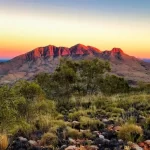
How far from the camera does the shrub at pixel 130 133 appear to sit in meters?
11.1

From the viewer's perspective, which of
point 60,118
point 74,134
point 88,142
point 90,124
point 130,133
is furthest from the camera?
point 60,118

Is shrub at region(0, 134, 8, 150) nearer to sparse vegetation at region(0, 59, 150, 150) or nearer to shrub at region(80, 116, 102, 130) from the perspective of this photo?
sparse vegetation at region(0, 59, 150, 150)

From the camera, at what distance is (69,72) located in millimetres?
33188

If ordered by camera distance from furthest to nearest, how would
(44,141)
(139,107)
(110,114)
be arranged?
(139,107)
(110,114)
(44,141)

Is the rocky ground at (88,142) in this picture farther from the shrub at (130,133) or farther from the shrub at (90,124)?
the shrub at (90,124)

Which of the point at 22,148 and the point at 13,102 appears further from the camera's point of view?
the point at 13,102

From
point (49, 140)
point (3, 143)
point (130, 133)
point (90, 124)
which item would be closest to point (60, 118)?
point (90, 124)

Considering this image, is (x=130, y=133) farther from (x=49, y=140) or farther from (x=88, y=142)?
(x=49, y=140)

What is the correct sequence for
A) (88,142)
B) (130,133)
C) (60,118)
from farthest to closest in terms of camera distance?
(60,118) < (130,133) < (88,142)

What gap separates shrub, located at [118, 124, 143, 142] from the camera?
36.3ft

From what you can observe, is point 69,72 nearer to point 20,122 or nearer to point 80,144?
point 20,122

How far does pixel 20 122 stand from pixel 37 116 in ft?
11.6

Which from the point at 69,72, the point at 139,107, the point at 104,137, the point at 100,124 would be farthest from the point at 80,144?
the point at 69,72

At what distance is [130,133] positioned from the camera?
11.3 meters
